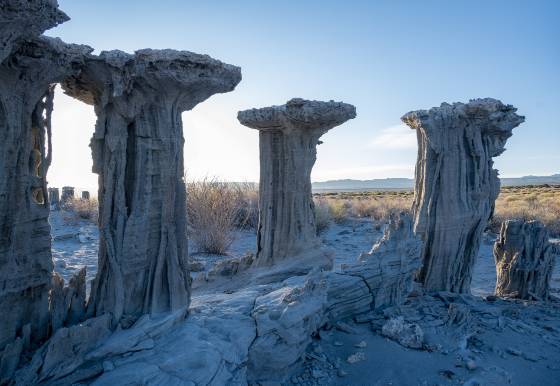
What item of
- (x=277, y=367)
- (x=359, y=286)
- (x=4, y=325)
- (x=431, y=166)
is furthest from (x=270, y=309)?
(x=431, y=166)

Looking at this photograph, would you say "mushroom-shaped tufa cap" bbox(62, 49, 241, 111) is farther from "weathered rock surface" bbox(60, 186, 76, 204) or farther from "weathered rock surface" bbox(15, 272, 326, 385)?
"weathered rock surface" bbox(60, 186, 76, 204)

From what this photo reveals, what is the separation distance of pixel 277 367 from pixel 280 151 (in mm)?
3228

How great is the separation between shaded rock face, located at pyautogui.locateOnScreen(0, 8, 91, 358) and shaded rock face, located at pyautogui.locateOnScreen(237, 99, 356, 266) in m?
3.09

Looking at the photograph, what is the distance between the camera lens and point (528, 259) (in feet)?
21.2

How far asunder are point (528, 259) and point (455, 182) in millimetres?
1837

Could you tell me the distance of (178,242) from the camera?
12.1 feet

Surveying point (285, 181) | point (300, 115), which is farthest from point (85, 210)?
point (300, 115)

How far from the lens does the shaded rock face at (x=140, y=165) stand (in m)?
3.32

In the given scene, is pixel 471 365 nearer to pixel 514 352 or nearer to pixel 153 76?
pixel 514 352

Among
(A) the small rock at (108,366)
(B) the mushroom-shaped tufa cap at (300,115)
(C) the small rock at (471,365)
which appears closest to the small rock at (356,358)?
(C) the small rock at (471,365)

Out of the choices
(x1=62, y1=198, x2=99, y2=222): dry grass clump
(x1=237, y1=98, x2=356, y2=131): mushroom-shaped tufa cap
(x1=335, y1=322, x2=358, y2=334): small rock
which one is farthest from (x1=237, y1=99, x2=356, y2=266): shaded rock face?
(x1=62, y1=198, x2=99, y2=222): dry grass clump

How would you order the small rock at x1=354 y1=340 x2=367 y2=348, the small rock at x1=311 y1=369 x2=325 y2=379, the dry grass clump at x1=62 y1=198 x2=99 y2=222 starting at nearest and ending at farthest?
the small rock at x1=311 y1=369 x2=325 y2=379 → the small rock at x1=354 y1=340 x2=367 y2=348 → the dry grass clump at x1=62 y1=198 x2=99 y2=222

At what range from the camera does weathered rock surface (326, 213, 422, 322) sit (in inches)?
183

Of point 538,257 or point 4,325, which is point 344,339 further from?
point 538,257
